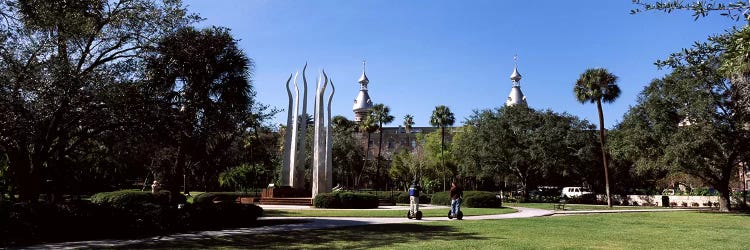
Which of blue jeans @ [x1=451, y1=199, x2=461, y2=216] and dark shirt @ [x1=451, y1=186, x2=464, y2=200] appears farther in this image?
blue jeans @ [x1=451, y1=199, x2=461, y2=216]

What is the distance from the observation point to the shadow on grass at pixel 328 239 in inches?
481

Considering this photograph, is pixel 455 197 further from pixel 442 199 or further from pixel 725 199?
pixel 725 199

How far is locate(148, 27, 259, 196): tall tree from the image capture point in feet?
53.4

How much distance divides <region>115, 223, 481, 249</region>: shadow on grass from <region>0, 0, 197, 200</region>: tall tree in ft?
13.1

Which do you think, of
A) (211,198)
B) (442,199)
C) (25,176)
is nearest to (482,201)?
(442,199)

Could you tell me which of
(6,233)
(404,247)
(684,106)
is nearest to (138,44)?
(6,233)

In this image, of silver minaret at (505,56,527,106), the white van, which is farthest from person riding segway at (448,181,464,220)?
silver minaret at (505,56,527,106)

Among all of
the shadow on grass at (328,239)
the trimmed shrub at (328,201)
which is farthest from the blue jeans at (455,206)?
the trimmed shrub at (328,201)

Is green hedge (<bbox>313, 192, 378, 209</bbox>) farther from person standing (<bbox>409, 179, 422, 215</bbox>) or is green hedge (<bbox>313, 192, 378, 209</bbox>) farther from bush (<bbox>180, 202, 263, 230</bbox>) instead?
bush (<bbox>180, 202, 263, 230</bbox>)

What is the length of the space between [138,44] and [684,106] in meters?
29.4

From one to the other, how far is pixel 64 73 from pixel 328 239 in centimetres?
757

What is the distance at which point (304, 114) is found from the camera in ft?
134

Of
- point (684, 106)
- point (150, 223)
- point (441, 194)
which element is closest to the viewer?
point (150, 223)

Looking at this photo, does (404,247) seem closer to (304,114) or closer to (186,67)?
(186,67)
